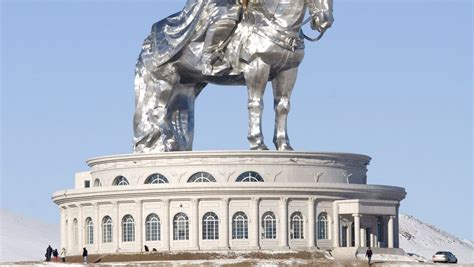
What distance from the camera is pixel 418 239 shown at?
192 m

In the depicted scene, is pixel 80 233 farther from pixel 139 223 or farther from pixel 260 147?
pixel 260 147

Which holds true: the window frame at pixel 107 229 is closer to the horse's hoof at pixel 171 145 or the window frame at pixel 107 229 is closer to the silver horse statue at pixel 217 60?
the silver horse statue at pixel 217 60

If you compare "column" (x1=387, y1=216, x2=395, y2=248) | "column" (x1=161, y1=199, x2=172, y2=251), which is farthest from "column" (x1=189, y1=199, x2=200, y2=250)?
"column" (x1=387, y1=216, x2=395, y2=248)

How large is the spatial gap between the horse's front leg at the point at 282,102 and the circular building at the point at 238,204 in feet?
6.27

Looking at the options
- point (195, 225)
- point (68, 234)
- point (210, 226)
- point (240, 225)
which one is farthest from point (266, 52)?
point (68, 234)

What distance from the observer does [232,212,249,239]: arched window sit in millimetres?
131125

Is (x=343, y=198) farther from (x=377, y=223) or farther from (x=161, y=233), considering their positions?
(x=161, y=233)

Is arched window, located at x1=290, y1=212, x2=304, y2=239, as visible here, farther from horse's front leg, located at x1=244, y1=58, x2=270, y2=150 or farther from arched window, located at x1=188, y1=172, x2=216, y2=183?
arched window, located at x1=188, y1=172, x2=216, y2=183

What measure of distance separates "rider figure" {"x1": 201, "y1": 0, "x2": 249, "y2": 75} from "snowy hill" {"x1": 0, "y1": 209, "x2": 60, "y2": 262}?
138 ft

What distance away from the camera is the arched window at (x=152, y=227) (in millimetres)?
132375

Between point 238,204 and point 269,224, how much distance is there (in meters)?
2.27

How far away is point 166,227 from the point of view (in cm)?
13175

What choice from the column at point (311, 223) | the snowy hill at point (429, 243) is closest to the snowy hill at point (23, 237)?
the snowy hill at point (429, 243)

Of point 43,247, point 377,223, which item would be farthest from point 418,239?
point 377,223
